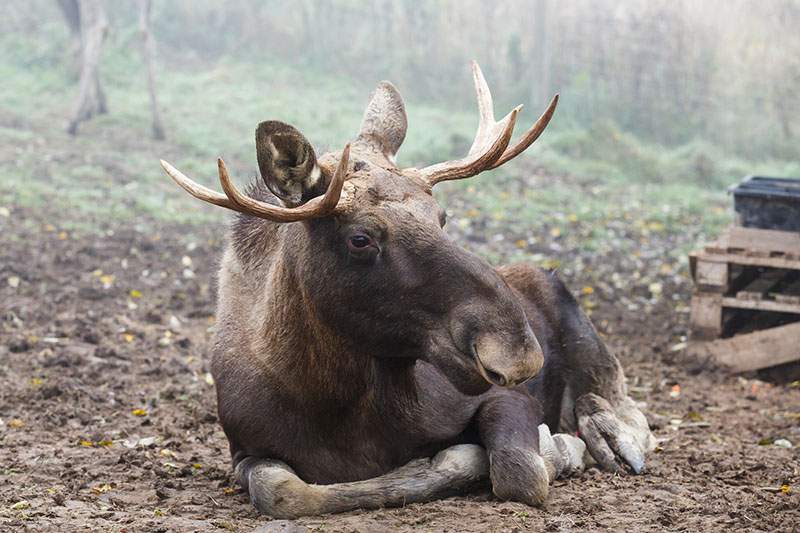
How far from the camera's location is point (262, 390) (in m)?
4.81

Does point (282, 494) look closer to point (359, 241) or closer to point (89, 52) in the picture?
point (359, 241)

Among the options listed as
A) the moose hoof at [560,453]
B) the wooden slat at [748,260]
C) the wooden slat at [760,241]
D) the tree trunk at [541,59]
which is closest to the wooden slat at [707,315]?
the wooden slat at [748,260]

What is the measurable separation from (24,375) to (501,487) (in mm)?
3789

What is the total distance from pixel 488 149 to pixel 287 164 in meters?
0.84

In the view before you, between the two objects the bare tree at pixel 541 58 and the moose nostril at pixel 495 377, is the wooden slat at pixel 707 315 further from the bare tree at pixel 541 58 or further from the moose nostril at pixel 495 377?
the bare tree at pixel 541 58

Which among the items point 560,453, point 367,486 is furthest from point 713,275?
point 367,486

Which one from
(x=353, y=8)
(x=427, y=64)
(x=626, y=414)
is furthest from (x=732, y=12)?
(x=626, y=414)

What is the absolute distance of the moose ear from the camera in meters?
4.20

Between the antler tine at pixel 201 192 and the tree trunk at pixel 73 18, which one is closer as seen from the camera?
the antler tine at pixel 201 192

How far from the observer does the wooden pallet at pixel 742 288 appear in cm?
777

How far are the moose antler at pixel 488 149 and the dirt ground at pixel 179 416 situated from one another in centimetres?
137

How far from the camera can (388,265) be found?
424 centimetres

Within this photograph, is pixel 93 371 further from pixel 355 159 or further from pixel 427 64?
pixel 427 64

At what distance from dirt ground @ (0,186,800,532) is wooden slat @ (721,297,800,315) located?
1.67 feet
